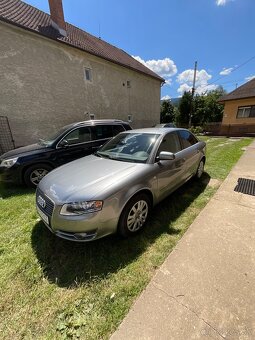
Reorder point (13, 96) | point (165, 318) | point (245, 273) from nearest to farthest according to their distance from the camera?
point (165, 318) → point (245, 273) → point (13, 96)

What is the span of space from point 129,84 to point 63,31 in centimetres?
635

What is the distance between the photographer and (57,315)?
5.65ft

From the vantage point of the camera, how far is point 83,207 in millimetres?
2193

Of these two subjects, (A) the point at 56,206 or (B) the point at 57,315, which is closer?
(B) the point at 57,315

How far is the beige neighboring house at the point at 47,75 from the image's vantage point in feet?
28.2

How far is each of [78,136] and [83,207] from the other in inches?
139

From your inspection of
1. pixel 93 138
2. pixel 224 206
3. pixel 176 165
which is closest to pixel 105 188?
pixel 176 165

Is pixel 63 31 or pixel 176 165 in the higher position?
pixel 63 31

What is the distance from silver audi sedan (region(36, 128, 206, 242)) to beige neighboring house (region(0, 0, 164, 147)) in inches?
307

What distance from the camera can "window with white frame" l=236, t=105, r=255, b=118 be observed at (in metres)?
18.2

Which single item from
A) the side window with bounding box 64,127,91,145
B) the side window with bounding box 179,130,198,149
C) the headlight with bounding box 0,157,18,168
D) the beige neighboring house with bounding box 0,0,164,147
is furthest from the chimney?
the side window with bounding box 179,130,198,149

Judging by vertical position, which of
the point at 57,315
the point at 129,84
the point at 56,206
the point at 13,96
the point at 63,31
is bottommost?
the point at 57,315

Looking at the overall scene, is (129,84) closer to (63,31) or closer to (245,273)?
(63,31)

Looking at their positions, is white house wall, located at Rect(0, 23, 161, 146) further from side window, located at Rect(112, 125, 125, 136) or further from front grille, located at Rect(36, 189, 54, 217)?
front grille, located at Rect(36, 189, 54, 217)
